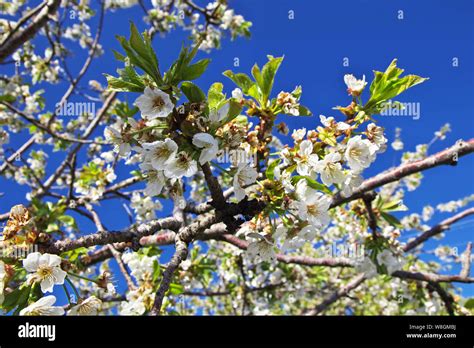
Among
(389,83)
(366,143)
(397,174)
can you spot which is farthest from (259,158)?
(397,174)

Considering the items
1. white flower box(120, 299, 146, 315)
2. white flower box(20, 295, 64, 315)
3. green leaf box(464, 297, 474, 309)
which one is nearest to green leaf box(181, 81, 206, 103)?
white flower box(20, 295, 64, 315)

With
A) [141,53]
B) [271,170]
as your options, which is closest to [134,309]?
[271,170]

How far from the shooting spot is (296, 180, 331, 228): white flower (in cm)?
146

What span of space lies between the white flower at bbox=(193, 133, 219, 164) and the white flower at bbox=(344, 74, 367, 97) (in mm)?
672

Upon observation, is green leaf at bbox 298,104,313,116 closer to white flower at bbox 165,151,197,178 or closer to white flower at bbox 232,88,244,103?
white flower at bbox 232,88,244,103

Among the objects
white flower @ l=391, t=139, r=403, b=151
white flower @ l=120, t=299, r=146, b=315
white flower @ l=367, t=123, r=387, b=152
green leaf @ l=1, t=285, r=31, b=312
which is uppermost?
white flower @ l=391, t=139, r=403, b=151

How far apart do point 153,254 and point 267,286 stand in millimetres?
2087

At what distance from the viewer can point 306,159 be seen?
4.94ft

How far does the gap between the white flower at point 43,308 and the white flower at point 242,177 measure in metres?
0.78

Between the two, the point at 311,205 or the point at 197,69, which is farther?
the point at 311,205

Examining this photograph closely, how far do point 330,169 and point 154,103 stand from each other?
2.35ft

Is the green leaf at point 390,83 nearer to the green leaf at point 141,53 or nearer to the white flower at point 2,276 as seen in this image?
the green leaf at point 141,53

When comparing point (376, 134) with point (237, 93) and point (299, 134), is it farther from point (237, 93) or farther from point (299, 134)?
Result: point (237, 93)
